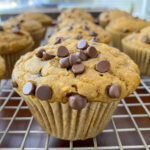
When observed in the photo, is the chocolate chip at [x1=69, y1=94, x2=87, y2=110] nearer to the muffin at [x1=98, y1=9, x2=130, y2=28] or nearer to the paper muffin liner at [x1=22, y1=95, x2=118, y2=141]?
the paper muffin liner at [x1=22, y1=95, x2=118, y2=141]

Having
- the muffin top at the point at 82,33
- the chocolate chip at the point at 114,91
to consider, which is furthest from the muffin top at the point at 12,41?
the chocolate chip at the point at 114,91

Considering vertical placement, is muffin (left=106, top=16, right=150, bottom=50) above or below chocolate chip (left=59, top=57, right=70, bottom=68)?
below

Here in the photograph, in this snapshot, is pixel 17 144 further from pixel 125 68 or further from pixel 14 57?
pixel 14 57

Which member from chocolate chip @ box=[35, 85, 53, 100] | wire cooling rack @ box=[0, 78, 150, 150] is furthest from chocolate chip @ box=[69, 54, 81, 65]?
wire cooling rack @ box=[0, 78, 150, 150]

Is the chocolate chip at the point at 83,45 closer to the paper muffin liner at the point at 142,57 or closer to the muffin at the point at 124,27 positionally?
the paper muffin liner at the point at 142,57

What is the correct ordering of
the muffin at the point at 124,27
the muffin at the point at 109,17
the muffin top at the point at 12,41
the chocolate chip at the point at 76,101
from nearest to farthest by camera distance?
the chocolate chip at the point at 76,101 < the muffin top at the point at 12,41 < the muffin at the point at 124,27 < the muffin at the point at 109,17

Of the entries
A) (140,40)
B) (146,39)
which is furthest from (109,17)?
(146,39)
